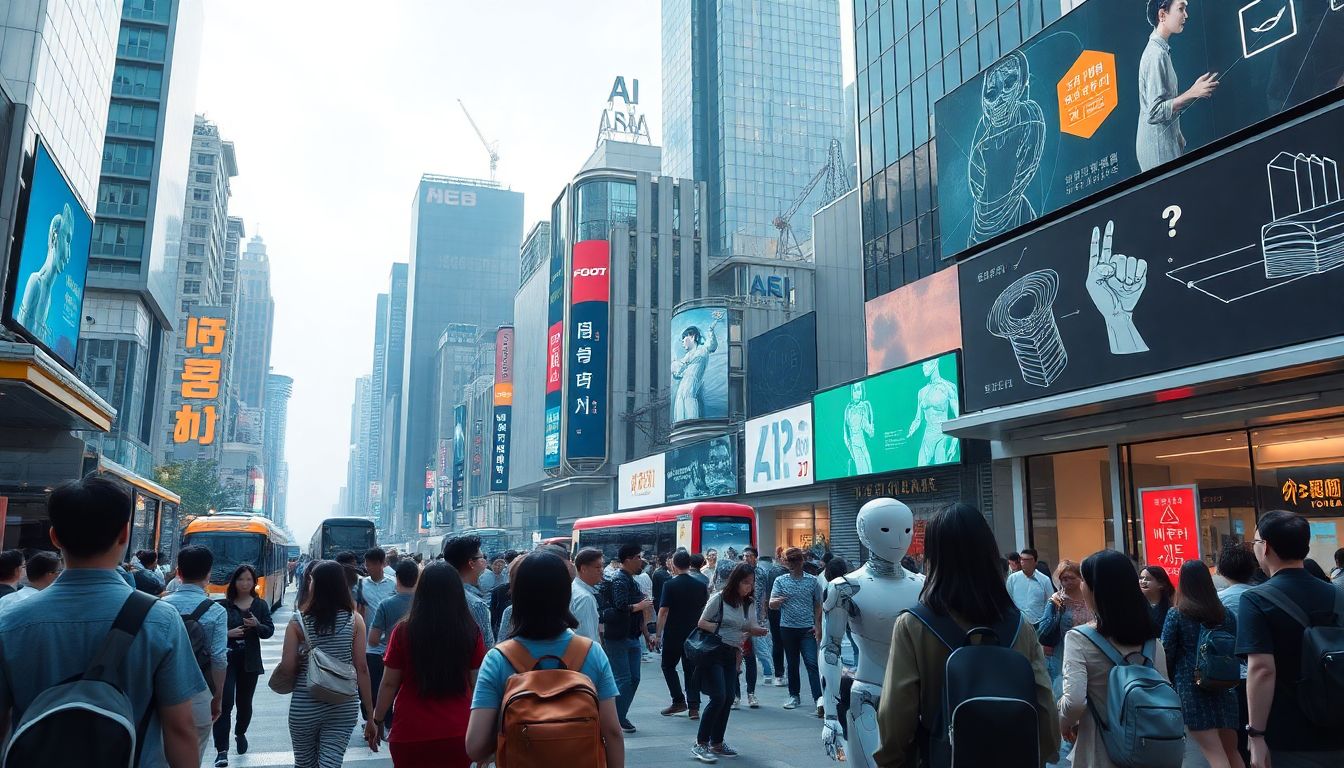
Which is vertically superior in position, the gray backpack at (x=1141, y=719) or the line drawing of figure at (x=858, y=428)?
the line drawing of figure at (x=858, y=428)

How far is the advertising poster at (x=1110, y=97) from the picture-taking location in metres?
14.2

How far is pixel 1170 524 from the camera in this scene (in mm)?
16266

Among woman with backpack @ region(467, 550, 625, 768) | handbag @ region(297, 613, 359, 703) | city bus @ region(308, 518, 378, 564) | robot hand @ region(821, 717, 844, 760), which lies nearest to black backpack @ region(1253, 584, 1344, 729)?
robot hand @ region(821, 717, 844, 760)

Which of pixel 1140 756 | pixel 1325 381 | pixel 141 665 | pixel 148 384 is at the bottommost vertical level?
pixel 1140 756

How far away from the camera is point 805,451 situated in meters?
31.9

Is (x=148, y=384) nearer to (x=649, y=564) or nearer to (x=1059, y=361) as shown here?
(x=649, y=564)

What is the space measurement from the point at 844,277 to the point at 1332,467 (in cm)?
2988

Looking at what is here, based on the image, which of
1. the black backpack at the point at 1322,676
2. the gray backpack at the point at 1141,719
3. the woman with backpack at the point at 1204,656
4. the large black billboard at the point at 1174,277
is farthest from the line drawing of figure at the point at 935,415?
the gray backpack at the point at 1141,719

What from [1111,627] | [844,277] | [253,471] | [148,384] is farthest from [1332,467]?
[253,471]

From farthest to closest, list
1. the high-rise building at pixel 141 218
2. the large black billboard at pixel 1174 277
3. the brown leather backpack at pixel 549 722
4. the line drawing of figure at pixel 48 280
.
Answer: the high-rise building at pixel 141 218 → the line drawing of figure at pixel 48 280 → the large black billboard at pixel 1174 277 → the brown leather backpack at pixel 549 722

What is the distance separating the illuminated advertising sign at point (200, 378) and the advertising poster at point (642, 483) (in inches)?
1305

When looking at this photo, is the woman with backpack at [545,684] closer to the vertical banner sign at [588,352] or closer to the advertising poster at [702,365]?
the advertising poster at [702,365]

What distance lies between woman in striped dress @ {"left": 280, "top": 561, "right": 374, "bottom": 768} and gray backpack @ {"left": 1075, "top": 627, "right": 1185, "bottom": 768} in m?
4.12

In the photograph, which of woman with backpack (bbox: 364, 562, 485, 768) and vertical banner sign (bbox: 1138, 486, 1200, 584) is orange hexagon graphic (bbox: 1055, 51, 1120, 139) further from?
woman with backpack (bbox: 364, 562, 485, 768)
